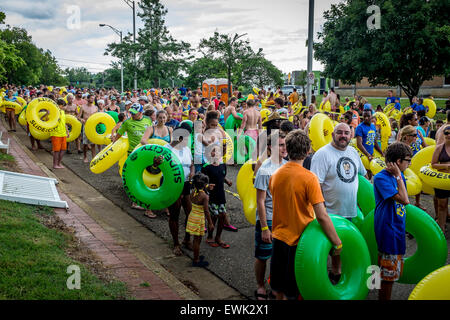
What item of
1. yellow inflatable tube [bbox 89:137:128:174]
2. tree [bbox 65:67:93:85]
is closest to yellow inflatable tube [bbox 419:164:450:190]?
yellow inflatable tube [bbox 89:137:128:174]

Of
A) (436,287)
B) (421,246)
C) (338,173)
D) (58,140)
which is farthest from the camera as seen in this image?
(58,140)

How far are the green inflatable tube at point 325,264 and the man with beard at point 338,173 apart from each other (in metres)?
0.80

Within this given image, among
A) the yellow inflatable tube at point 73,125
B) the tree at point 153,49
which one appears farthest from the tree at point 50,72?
the yellow inflatable tube at point 73,125

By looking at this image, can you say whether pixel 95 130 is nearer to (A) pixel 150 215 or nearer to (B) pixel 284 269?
(A) pixel 150 215

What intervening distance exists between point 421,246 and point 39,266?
416cm

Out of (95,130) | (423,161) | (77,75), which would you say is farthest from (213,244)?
(77,75)

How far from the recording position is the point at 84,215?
6.94 metres

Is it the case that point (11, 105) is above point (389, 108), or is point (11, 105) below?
above

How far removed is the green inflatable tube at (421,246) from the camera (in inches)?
165

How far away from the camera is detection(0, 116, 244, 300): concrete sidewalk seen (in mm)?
4711

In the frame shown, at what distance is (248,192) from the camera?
5.73 metres
